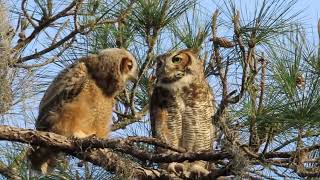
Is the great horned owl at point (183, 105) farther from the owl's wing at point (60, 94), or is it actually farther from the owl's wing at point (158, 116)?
the owl's wing at point (60, 94)

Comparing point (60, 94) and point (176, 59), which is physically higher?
point (176, 59)

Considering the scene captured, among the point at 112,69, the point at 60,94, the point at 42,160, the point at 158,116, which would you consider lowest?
the point at 42,160

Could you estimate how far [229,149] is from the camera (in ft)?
8.18

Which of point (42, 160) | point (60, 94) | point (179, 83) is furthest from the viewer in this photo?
point (179, 83)

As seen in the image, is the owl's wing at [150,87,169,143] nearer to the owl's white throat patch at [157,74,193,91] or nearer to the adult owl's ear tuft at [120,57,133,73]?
the owl's white throat patch at [157,74,193,91]

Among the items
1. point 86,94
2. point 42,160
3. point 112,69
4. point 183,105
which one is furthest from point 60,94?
point 183,105

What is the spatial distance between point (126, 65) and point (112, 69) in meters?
0.08

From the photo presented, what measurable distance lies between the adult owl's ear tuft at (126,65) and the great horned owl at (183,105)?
27 cm

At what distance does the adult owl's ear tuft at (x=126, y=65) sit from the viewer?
365 cm

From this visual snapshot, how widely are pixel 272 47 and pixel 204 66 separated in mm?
1039

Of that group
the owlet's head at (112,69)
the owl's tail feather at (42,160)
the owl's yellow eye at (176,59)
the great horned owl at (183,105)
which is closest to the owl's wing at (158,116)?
the great horned owl at (183,105)

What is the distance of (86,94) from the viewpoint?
365 centimetres

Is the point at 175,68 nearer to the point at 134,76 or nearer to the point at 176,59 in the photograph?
the point at 176,59

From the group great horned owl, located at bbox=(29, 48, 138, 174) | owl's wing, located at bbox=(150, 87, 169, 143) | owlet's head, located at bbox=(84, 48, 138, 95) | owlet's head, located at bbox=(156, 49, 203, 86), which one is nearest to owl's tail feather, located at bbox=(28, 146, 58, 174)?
great horned owl, located at bbox=(29, 48, 138, 174)
